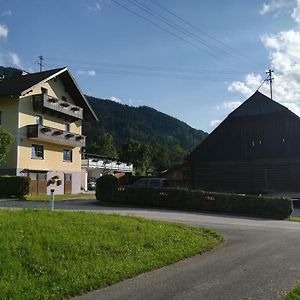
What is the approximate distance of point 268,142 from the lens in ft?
145

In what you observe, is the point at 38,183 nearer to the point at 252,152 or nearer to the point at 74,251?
the point at 252,152

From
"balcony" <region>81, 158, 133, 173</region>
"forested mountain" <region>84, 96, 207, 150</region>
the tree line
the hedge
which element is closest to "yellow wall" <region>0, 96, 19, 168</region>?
the hedge

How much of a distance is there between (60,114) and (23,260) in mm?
39217

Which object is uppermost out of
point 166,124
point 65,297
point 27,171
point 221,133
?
point 166,124

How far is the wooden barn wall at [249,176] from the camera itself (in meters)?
42.2

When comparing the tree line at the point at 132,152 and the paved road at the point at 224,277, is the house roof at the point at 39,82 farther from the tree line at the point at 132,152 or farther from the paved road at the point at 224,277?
the tree line at the point at 132,152

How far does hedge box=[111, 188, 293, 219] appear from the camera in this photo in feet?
86.3

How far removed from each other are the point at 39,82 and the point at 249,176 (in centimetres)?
2173

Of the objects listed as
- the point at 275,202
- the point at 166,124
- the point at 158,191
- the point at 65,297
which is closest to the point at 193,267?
Result: the point at 65,297

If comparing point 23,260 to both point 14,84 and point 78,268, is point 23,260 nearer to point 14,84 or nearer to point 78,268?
point 78,268

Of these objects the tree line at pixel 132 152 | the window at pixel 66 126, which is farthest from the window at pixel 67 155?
the tree line at pixel 132 152

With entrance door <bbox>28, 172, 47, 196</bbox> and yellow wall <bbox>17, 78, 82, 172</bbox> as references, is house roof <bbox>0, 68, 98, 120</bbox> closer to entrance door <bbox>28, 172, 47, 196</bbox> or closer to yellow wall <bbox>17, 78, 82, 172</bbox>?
yellow wall <bbox>17, 78, 82, 172</bbox>

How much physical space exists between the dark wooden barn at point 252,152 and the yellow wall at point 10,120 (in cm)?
1754

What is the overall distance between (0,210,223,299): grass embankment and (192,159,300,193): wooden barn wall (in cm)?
3035
